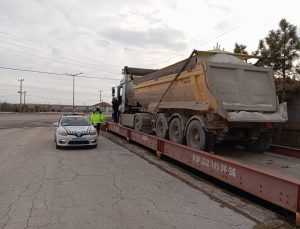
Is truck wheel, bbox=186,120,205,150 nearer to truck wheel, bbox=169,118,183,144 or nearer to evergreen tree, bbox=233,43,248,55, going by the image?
truck wheel, bbox=169,118,183,144

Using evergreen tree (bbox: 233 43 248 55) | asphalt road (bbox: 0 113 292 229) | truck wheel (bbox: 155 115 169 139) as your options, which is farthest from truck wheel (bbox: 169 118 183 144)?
evergreen tree (bbox: 233 43 248 55)

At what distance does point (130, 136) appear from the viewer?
15.9 m

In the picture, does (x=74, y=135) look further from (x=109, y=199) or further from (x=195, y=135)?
(x=109, y=199)

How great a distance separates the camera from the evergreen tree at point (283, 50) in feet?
45.6

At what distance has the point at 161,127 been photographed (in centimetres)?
1280

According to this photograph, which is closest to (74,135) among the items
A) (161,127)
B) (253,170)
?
(161,127)

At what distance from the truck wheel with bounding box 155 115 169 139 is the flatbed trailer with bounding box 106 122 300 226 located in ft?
1.40

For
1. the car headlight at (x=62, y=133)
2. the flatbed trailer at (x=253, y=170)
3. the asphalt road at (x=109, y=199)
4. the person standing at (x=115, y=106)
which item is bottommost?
the asphalt road at (x=109, y=199)

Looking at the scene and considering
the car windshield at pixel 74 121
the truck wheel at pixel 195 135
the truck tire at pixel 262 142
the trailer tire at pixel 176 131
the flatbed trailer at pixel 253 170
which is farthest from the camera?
the car windshield at pixel 74 121

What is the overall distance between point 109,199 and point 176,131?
208 inches

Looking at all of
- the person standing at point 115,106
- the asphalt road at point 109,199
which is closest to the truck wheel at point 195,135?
the asphalt road at point 109,199

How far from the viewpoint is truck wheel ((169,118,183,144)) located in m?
10.9

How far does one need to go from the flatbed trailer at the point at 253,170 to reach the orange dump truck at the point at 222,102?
537 mm

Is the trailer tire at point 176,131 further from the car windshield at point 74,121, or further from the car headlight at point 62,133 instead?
the car windshield at point 74,121
